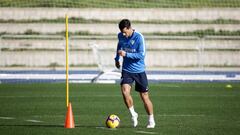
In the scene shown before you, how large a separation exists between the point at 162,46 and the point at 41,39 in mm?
5260

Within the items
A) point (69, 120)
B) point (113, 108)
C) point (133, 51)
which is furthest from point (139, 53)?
point (113, 108)

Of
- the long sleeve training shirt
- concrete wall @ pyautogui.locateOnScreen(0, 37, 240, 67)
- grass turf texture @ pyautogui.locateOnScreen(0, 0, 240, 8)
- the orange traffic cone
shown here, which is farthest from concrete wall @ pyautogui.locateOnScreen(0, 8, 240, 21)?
the orange traffic cone

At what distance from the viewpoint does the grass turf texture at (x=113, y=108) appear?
13.2m

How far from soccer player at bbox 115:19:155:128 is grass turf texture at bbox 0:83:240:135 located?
1.32ft

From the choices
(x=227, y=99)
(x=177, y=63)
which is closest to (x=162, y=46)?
(x=177, y=63)

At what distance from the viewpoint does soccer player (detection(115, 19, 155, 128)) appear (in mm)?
13594

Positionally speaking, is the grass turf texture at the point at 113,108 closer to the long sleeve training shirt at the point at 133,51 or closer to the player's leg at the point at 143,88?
the player's leg at the point at 143,88

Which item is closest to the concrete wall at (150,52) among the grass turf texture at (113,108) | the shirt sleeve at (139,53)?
the grass turf texture at (113,108)

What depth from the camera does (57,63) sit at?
3203cm

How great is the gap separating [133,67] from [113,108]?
405 centimetres

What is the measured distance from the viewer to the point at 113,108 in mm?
17766

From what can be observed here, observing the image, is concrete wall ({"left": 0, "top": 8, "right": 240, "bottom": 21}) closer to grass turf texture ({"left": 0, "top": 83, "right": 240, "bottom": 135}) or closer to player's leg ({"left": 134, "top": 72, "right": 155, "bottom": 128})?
grass turf texture ({"left": 0, "top": 83, "right": 240, "bottom": 135})

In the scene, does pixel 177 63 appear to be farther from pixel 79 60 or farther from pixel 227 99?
pixel 227 99

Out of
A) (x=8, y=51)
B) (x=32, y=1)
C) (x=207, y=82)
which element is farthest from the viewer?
(x=32, y=1)
